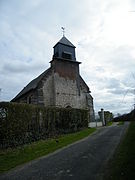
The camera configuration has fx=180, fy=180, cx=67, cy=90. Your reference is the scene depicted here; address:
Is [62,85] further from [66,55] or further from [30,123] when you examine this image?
[30,123]

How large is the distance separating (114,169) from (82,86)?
2341 cm

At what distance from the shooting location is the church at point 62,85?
79.0ft

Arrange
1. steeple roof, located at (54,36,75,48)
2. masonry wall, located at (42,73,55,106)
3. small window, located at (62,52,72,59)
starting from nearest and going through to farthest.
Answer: masonry wall, located at (42,73,55,106), small window, located at (62,52,72,59), steeple roof, located at (54,36,75,48)

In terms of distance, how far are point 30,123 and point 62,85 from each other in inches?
553

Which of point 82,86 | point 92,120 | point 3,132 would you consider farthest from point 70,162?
point 82,86

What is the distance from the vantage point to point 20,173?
212 inches

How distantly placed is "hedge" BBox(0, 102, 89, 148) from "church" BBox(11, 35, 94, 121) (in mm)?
6908

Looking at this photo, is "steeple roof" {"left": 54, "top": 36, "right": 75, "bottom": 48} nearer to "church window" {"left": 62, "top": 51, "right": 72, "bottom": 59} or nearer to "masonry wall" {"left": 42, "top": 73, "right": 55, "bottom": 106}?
"church window" {"left": 62, "top": 51, "right": 72, "bottom": 59}

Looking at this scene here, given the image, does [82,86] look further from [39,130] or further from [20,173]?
[20,173]

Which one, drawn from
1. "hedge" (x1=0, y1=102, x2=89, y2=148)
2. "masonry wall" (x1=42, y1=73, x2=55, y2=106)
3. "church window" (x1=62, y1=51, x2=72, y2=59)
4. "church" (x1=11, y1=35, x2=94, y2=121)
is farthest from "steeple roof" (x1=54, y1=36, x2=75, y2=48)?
"hedge" (x1=0, y1=102, x2=89, y2=148)

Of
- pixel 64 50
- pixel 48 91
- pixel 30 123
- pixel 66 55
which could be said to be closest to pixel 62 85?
pixel 48 91

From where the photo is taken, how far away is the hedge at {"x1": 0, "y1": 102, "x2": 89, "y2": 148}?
33.2ft

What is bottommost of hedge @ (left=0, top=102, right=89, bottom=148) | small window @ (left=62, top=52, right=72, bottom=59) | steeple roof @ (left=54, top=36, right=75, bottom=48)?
hedge @ (left=0, top=102, right=89, bottom=148)

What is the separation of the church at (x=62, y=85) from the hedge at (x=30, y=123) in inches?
272
